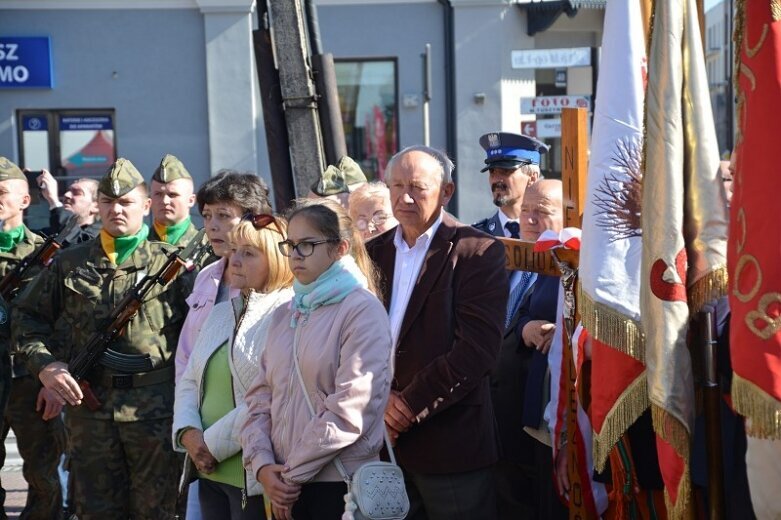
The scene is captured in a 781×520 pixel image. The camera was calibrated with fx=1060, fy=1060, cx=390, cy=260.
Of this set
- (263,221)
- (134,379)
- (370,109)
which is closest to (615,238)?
(263,221)

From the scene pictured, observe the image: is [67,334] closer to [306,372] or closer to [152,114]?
[306,372]

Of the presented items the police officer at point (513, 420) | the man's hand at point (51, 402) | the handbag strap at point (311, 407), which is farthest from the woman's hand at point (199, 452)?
the police officer at point (513, 420)

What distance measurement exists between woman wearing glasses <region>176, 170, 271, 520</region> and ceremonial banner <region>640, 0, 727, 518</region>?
69.1 inches

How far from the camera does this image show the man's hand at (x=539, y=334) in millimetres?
4574

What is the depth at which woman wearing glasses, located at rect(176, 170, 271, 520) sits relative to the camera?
4480 mm

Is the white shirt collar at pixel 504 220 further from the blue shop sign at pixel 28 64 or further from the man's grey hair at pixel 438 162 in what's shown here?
the blue shop sign at pixel 28 64

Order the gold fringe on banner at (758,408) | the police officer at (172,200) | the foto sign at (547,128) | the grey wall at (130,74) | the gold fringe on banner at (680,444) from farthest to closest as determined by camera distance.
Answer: the grey wall at (130,74) → the foto sign at (547,128) → the police officer at (172,200) → the gold fringe on banner at (680,444) → the gold fringe on banner at (758,408)

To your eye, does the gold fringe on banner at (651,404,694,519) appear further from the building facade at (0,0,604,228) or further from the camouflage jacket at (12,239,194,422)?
the building facade at (0,0,604,228)

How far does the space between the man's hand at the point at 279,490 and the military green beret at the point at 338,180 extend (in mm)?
2326

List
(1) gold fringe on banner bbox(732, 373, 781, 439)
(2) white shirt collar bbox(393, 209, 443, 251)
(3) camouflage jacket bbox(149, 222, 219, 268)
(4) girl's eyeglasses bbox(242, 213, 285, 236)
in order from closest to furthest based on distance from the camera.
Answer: (1) gold fringe on banner bbox(732, 373, 781, 439) → (4) girl's eyeglasses bbox(242, 213, 285, 236) → (2) white shirt collar bbox(393, 209, 443, 251) → (3) camouflage jacket bbox(149, 222, 219, 268)

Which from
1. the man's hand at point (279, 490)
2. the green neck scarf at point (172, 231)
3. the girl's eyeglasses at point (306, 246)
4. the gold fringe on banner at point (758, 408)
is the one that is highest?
the girl's eyeglasses at point (306, 246)

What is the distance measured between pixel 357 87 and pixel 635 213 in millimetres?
13108

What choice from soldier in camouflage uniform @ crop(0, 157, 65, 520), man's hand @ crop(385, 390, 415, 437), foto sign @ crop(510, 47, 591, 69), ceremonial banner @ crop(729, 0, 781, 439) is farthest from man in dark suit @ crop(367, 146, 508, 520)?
foto sign @ crop(510, 47, 591, 69)

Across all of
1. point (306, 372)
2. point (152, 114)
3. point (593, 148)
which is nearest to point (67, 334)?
point (306, 372)
